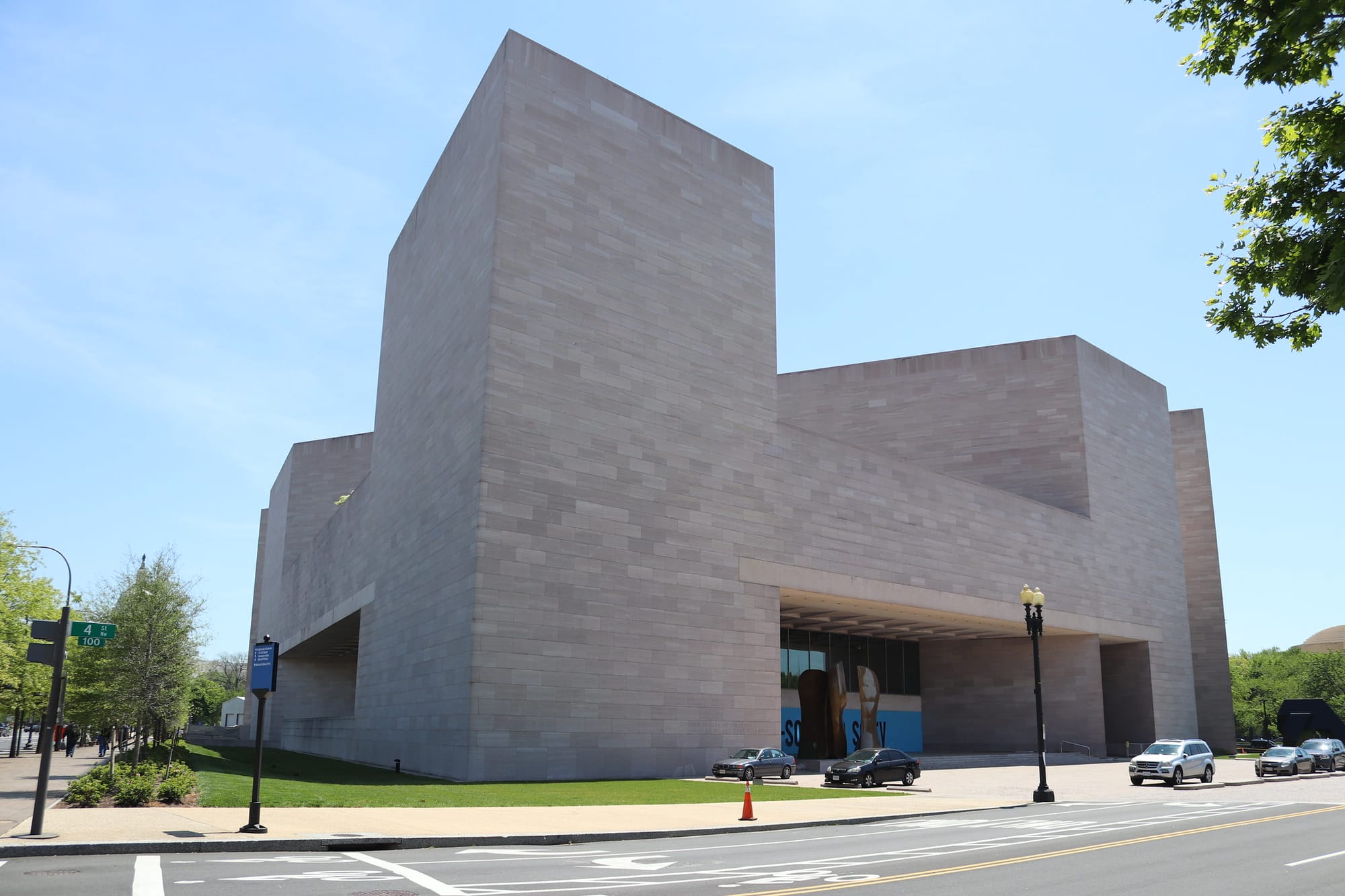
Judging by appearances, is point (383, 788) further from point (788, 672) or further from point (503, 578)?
point (788, 672)

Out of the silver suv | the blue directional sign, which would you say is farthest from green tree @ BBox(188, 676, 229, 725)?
the blue directional sign

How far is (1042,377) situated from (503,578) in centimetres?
3772

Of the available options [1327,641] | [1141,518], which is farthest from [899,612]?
[1327,641]

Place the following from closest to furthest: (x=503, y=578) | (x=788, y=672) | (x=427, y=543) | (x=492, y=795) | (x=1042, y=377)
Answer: (x=492, y=795) < (x=503, y=578) < (x=427, y=543) < (x=788, y=672) < (x=1042, y=377)

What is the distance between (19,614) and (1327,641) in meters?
162

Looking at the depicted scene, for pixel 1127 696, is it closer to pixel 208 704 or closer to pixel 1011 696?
pixel 1011 696

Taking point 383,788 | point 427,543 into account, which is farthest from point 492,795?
point 427,543

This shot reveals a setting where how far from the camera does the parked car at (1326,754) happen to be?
41.7 m

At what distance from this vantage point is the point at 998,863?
13.9 m

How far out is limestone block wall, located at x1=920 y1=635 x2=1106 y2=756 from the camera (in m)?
52.6

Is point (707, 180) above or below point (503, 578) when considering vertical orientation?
above

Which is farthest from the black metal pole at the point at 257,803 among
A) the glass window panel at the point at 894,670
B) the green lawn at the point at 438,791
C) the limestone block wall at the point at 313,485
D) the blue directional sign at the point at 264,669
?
the limestone block wall at the point at 313,485

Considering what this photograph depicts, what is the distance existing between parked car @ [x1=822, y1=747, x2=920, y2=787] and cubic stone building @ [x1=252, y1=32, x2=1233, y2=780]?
5249 millimetres

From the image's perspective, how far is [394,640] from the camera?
38062 mm
